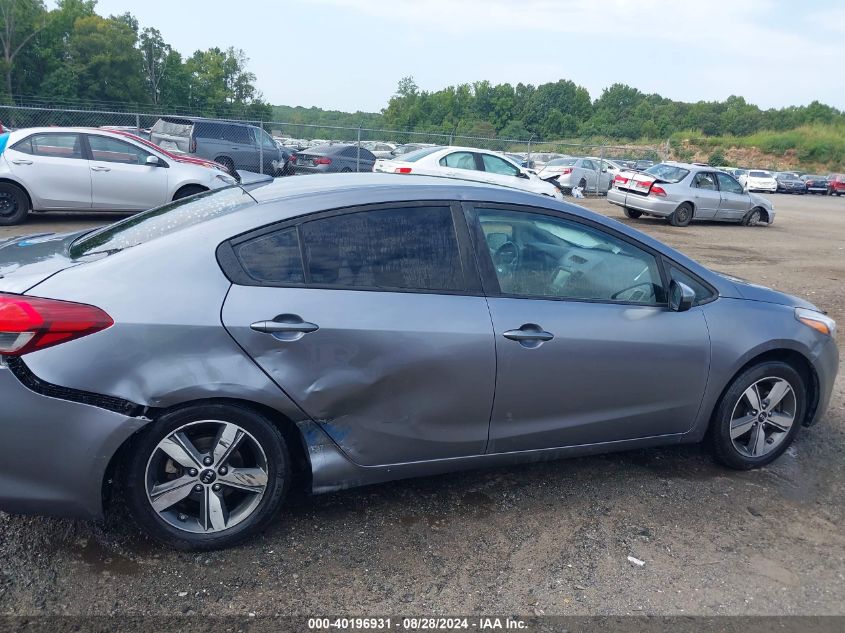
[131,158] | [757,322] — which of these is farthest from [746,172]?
[757,322]

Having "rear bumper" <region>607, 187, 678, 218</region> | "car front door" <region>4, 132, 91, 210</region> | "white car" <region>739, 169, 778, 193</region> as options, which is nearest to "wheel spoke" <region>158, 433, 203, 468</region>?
"car front door" <region>4, 132, 91, 210</region>

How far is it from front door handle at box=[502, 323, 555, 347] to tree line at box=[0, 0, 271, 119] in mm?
49539

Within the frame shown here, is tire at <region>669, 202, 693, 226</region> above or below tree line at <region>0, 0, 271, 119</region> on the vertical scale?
below

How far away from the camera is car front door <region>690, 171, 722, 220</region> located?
1800 cm

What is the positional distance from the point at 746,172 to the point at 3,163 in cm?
4406

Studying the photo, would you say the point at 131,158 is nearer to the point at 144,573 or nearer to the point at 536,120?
the point at 144,573

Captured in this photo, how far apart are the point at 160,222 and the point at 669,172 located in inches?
665

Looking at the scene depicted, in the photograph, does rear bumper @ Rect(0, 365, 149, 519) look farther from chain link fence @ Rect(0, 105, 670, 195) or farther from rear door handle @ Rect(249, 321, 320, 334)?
chain link fence @ Rect(0, 105, 670, 195)

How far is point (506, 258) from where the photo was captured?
137 inches

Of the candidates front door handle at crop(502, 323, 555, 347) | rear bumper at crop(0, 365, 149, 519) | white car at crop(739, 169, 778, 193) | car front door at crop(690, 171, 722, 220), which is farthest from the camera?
white car at crop(739, 169, 778, 193)

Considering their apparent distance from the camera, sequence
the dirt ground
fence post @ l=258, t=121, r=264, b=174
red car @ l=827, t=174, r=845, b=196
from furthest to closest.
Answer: red car @ l=827, t=174, r=845, b=196 < fence post @ l=258, t=121, r=264, b=174 < the dirt ground

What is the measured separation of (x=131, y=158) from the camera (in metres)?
12.0

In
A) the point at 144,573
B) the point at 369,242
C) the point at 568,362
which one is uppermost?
the point at 369,242

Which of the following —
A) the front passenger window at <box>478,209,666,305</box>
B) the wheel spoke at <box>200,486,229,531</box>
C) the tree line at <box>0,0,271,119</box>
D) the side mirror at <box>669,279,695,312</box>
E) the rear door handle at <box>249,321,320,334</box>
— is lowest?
the wheel spoke at <box>200,486,229,531</box>
